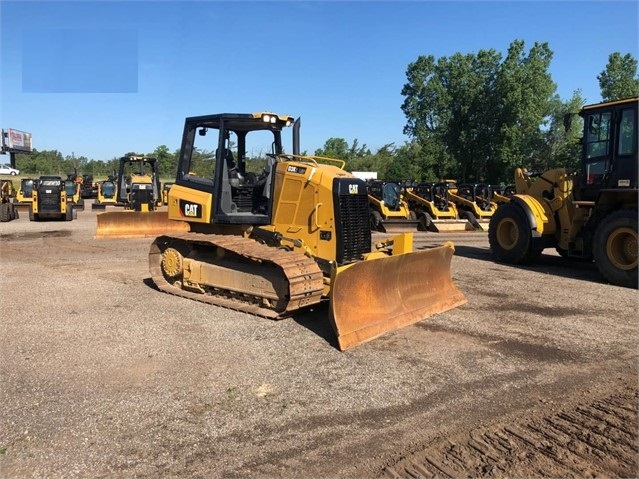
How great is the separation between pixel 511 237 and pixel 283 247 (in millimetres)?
6500

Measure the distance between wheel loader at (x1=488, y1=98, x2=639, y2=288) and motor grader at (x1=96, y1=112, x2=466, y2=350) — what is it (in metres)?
3.68

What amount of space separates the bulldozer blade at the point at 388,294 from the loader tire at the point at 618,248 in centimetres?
350

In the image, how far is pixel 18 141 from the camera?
6512 cm

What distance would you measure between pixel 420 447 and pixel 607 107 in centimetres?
880

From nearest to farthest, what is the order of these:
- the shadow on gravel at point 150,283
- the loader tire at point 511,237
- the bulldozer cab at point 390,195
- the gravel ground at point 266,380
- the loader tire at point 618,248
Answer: the gravel ground at point 266,380, the shadow on gravel at point 150,283, the loader tire at point 618,248, the loader tire at point 511,237, the bulldozer cab at point 390,195

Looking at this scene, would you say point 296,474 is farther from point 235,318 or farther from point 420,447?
point 235,318

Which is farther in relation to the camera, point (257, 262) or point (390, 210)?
point (390, 210)

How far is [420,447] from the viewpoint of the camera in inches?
141

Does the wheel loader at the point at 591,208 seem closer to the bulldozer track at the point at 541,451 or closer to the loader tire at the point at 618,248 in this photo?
the loader tire at the point at 618,248

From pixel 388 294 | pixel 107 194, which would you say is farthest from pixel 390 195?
pixel 107 194

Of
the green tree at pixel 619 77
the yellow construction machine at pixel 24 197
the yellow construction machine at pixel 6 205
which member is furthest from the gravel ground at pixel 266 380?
the green tree at pixel 619 77

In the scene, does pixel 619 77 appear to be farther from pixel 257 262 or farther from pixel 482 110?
pixel 257 262

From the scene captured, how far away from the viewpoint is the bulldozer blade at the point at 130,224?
15.3 metres

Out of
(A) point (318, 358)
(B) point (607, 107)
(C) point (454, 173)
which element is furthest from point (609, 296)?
(C) point (454, 173)
